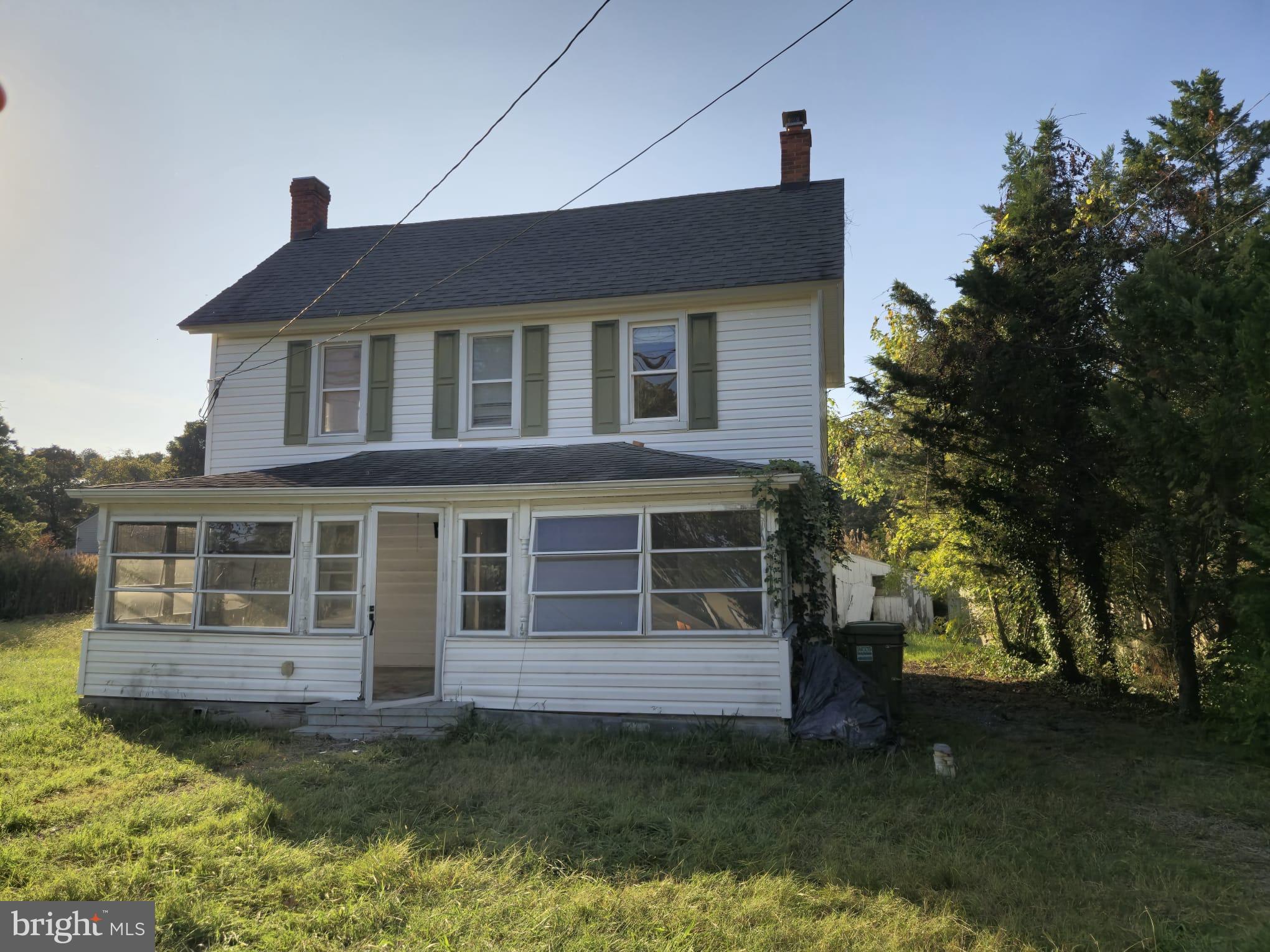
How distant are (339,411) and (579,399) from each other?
3.95 metres

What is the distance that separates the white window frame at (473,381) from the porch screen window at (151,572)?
3.90 metres

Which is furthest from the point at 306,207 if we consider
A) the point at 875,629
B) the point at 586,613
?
the point at 875,629

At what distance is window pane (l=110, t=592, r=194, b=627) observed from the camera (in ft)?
36.6

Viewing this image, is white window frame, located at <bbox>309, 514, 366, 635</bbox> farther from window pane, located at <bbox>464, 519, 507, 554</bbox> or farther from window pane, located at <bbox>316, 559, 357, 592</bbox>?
window pane, located at <bbox>464, 519, 507, 554</bbox>

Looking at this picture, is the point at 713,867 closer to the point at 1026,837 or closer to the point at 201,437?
the point at 1026,837

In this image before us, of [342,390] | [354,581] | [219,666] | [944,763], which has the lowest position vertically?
[944,763]

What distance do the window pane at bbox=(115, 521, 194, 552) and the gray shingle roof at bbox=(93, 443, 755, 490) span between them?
1.77 ft

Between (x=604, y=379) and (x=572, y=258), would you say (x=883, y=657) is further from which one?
(x=572, y=258)

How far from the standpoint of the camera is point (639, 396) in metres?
12.1

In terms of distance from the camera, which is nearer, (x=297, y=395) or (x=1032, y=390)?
(x=1032, y=390)

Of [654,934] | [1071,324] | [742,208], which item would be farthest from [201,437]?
[654,934]

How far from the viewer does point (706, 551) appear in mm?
9875

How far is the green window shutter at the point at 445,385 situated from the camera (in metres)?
12.6

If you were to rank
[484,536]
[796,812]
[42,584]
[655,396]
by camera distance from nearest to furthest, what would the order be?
[796,812]
[484,536]
[655,396]
[42,584]
